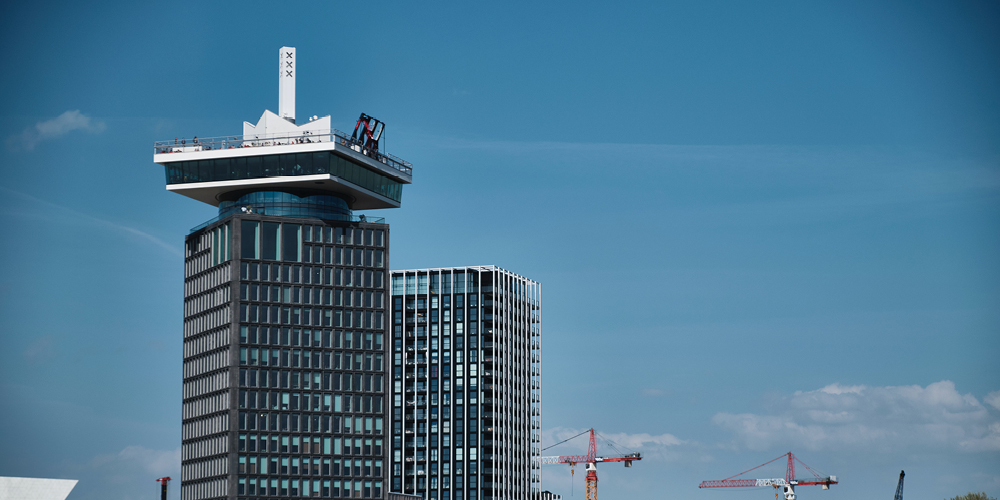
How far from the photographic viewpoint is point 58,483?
584 ft

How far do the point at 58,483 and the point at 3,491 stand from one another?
259 inches

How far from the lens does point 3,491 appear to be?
576 feet
